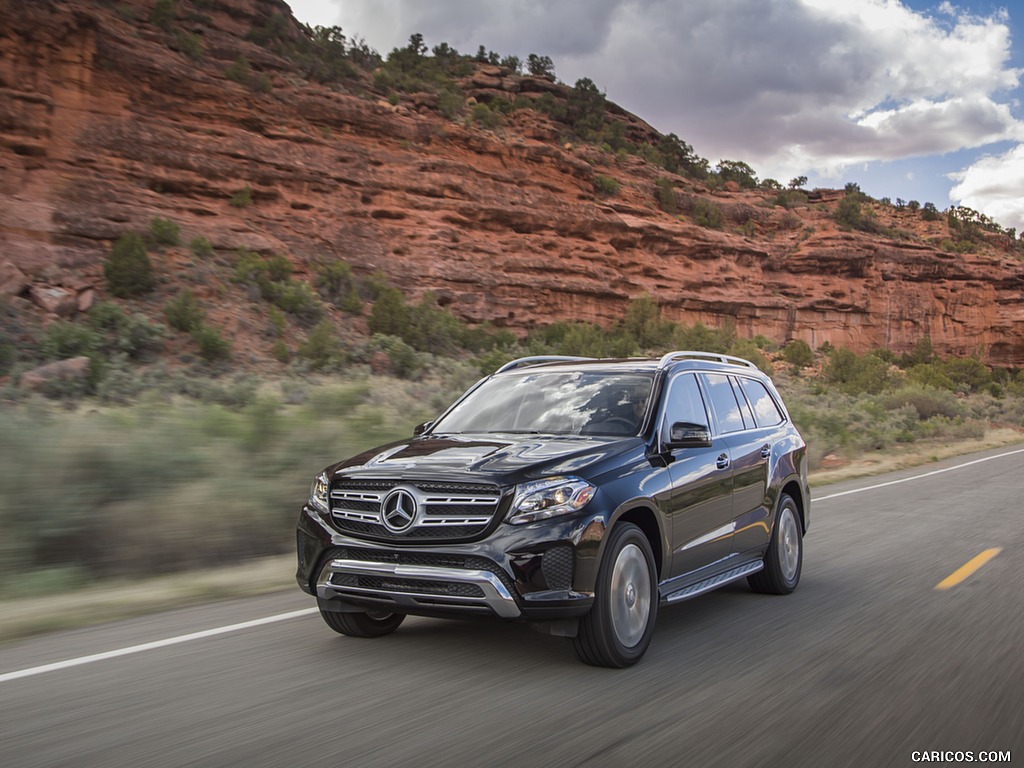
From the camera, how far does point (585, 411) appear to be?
6016 millimetres

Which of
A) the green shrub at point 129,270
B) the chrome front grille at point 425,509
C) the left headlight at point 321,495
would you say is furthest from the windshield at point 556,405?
the green shrub at point 129,270

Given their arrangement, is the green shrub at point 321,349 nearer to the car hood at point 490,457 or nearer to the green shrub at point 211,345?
the green shrub at point 211,345

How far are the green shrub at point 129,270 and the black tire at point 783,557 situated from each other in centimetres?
3663

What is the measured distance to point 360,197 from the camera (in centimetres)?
5434

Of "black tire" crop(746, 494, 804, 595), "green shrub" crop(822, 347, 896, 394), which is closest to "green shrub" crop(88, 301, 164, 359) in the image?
"black tire" crop(746, 494, 804, 595)

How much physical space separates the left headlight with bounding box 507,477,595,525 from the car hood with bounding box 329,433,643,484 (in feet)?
0.19

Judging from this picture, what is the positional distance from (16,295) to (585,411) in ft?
119

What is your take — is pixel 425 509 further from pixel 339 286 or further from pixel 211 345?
pixel 339 286

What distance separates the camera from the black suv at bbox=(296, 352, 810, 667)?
4691 millimetres

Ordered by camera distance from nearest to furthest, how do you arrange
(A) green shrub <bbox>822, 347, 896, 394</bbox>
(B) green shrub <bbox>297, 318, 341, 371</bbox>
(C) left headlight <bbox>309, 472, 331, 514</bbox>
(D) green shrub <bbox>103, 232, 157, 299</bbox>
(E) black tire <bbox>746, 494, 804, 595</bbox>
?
(C) left headlight <bbox>309, 472, 331, 514</bbox> < (E) black tire <bbox>746, 494, 804, 595</bbox> < (B) green shrub <bbox>297, 318, 341, 371</bbox> < (D) green shrub <bbox>103, 232, 157, 299</bbox> < (A) green shrub <bbox>822, 347, 896, 394</bbox>

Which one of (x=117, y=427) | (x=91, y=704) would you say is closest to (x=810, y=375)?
(x=117, y=427)

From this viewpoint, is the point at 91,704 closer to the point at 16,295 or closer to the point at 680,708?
the point at 680,708

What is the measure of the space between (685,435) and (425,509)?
170cm

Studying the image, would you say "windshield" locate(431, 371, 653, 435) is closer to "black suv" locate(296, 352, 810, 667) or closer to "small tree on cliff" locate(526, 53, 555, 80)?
"black suv" locate(296, 352, 810, 667)
